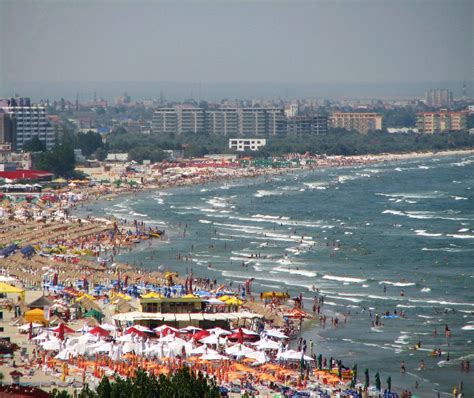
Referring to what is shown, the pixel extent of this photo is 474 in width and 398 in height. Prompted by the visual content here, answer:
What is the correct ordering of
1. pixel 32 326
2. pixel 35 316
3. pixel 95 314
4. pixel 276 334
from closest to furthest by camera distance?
pixel 276 334, pixel 32 326, pixel 35 316, pixel 95 314

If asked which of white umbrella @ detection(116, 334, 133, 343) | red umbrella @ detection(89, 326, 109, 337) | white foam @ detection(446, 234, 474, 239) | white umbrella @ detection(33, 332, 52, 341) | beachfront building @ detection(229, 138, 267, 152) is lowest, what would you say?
beachfront building @ detection(229, 138, 267, 152)

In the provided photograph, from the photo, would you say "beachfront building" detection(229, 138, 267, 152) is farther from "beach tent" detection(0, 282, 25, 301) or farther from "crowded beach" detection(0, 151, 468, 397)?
"beach tent" detection(0, 282, 25, 301)

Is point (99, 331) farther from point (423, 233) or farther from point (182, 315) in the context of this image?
point (423, 233)

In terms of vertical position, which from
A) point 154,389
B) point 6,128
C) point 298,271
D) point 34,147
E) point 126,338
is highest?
point 154,389

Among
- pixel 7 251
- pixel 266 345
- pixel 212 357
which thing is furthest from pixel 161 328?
pixel 7 251

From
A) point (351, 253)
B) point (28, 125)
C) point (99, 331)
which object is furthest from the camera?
point (28, 125)

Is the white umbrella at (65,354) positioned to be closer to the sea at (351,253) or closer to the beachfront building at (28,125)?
the sea at (351,253)

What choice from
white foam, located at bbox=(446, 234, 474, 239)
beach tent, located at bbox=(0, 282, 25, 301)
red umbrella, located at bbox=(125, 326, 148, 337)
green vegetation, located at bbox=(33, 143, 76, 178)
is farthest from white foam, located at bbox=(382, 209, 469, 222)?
red umbrella, located at bbox=(125, 326, 148, 337)
